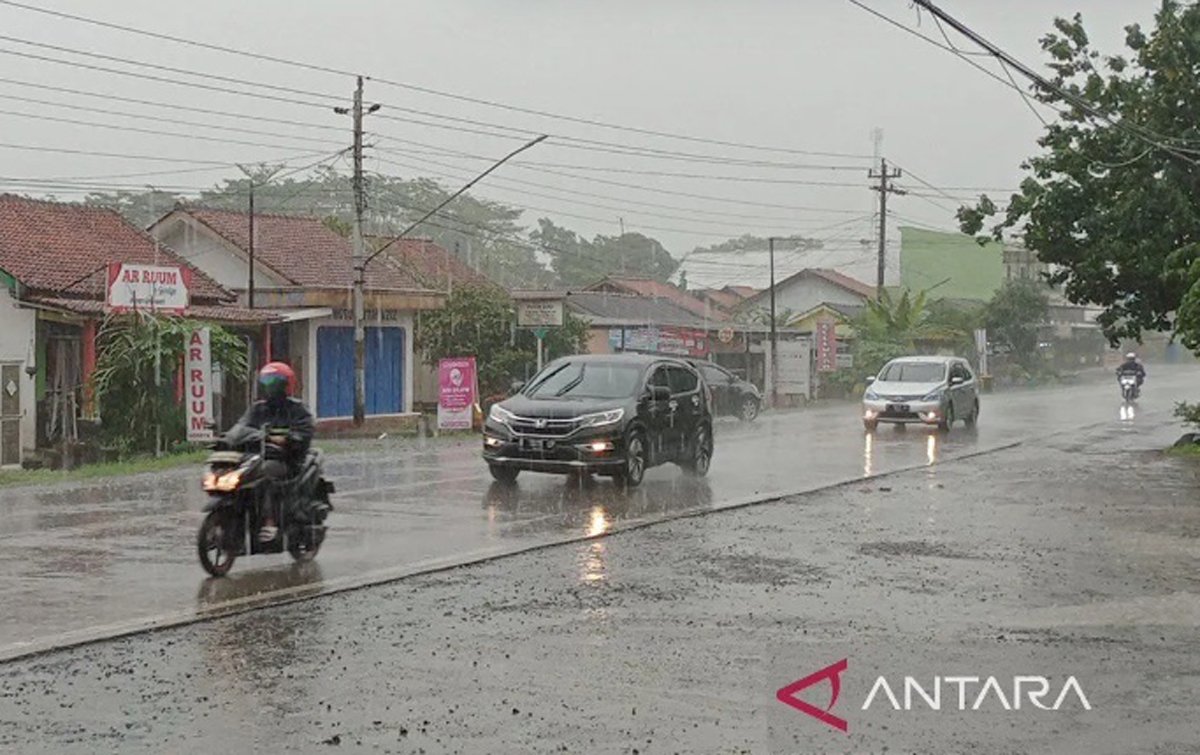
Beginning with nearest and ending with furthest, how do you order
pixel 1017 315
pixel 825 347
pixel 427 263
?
pixel 427 263, pixel 825 347, pixel 1017 315

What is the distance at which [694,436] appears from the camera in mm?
20609

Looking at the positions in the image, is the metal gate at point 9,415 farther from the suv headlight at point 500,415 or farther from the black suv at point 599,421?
the suv headlight at point 500,415

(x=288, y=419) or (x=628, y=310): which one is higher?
(x=628, y=310)

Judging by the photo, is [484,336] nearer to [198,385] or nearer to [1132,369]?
[198,385]

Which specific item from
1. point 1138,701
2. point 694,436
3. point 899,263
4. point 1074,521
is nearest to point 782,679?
point 1138,701

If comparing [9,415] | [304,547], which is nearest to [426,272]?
[9,415]

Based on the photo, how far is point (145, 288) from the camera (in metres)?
26.8

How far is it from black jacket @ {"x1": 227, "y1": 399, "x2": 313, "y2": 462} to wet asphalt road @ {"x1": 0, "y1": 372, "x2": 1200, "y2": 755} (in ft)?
3.38

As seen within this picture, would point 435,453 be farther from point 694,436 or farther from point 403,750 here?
point 403,750

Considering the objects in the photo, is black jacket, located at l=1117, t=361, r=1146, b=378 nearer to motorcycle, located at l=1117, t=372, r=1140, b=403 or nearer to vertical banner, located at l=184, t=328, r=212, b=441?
motorcycle, located at l=1117, t=372, r=1140, b=403

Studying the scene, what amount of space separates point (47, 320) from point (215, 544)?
19581 millimetres

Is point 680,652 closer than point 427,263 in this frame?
Yes

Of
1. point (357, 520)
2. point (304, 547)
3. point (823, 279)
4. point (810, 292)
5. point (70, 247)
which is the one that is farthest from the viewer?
point (810, 292)

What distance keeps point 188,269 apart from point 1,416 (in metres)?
9.25
